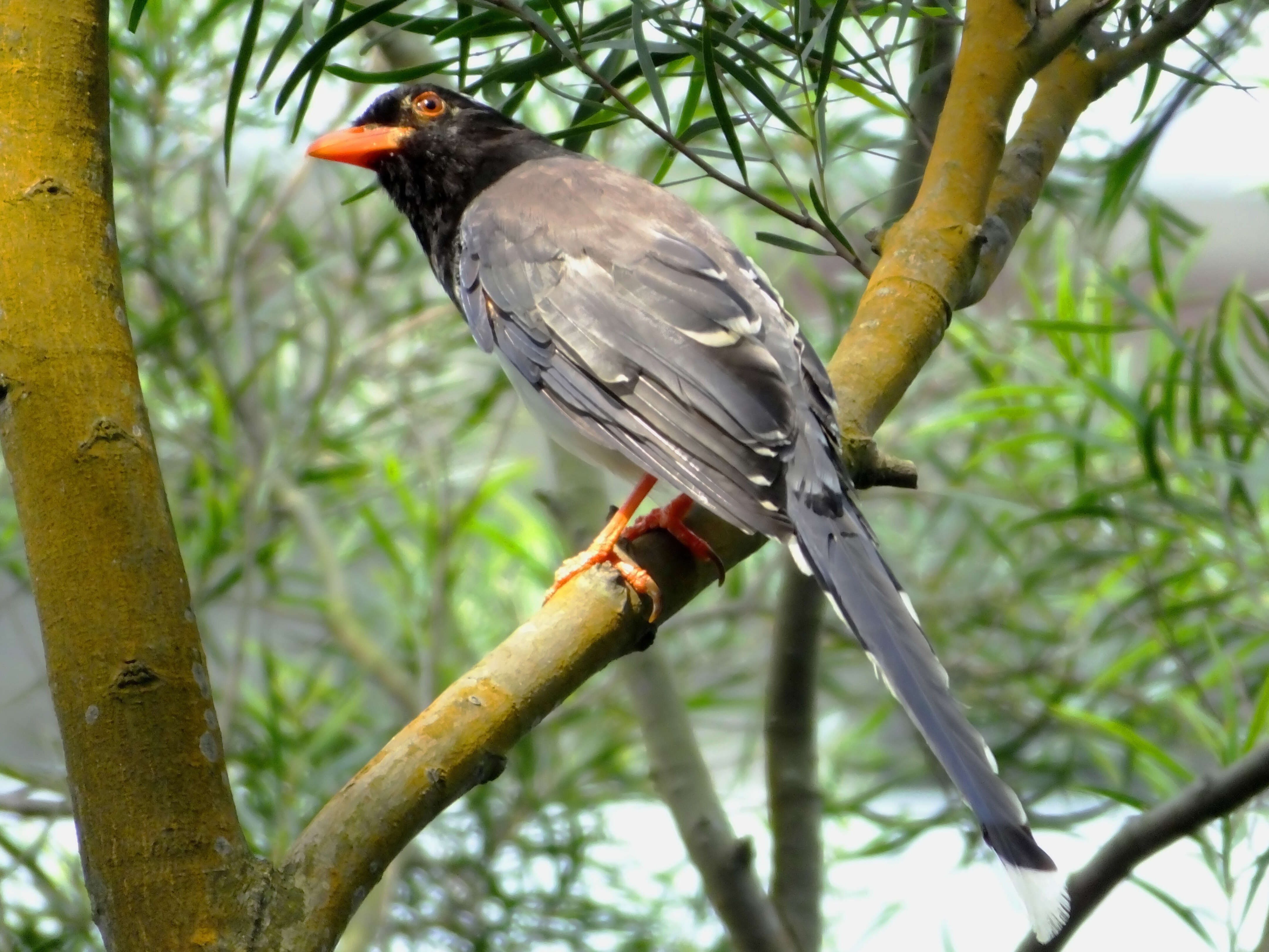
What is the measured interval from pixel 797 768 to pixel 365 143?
185cm

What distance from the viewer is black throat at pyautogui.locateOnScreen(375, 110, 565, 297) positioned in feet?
10.5

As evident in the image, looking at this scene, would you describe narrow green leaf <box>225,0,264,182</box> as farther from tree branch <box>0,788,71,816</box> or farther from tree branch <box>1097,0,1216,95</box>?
tree branch <box>0,788,71,816</box>

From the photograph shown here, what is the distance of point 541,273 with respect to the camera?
2691 mm

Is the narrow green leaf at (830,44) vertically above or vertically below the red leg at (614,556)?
above

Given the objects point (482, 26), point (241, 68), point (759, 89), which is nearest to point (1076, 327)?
point (759, 89)

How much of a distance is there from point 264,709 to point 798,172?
8.63ft

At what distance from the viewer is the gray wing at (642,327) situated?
215 centimetres

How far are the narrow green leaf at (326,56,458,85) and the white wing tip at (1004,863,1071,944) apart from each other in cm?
150

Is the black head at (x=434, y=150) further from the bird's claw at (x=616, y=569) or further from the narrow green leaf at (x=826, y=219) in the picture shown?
the narrow green leaf at (x=826, y=219)

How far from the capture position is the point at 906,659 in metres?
1.75

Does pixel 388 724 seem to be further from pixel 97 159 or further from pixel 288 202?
pixel 97 159

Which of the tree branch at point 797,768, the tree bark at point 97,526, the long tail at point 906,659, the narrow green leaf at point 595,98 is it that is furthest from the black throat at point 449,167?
the tree bark at point 97,526

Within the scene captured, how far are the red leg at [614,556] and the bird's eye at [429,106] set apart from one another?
4.08 feet

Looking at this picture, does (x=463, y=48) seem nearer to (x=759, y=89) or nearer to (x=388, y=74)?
(x=388, y=74)
